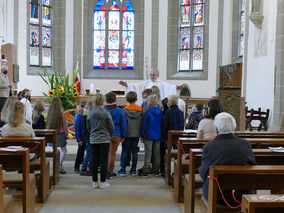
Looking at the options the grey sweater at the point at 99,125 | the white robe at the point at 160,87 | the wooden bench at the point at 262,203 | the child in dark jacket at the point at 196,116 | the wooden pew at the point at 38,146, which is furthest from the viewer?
the white robe at the point at 160,87

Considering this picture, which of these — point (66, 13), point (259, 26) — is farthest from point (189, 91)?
point (66, 13)

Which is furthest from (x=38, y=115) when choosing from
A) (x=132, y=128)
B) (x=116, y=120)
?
(x=132, y=128)

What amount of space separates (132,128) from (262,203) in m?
4.03

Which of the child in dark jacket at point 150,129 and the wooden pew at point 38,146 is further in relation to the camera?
the child in dark jacket at point 150,129

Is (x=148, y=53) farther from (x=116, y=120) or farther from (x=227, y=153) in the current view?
(x=227, y=153)

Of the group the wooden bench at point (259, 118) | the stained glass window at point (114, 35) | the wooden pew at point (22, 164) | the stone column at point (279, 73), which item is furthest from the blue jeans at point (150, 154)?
the stained glass window at point (114, 35)

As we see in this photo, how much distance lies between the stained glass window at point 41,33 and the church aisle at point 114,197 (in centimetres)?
1093

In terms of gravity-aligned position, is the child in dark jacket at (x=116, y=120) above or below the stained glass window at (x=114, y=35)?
below

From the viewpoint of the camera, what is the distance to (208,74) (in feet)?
52.2

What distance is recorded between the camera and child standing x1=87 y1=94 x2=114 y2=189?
5.07 meters

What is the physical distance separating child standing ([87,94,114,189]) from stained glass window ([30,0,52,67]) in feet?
36.8

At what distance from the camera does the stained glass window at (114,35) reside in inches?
675

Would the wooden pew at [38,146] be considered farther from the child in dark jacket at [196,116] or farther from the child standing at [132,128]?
the child in dark jacket at [196,116]

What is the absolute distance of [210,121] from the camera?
482 cm
